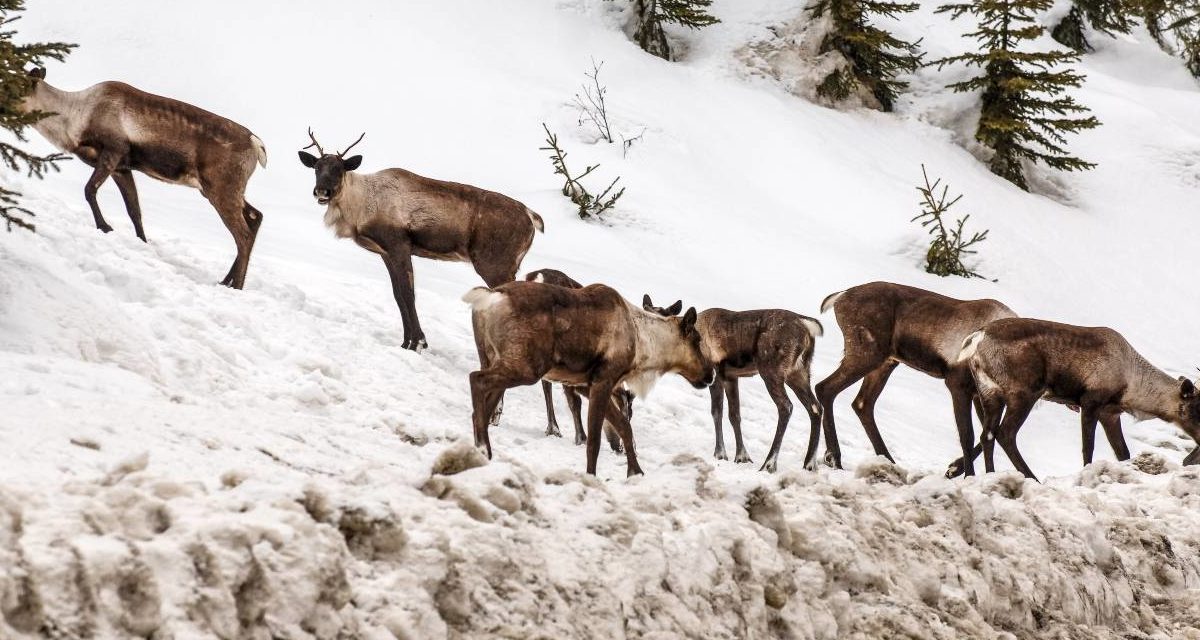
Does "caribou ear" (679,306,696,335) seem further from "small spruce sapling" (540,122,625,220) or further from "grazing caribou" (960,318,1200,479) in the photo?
"small spruce sapling" (540,122,625,220)

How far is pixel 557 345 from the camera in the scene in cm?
849

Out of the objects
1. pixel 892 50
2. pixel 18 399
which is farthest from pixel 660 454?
pixel 892 50

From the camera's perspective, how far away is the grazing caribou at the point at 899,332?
12.2 m

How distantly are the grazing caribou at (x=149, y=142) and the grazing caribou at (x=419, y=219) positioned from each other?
88 cm

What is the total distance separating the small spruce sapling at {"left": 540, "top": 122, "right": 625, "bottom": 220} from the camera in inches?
855

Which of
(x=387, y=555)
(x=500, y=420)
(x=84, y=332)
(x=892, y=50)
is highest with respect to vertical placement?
(x=892, y=50)

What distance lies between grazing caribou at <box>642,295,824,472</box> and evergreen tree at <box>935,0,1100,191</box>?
18595mm

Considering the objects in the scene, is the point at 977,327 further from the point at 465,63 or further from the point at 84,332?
the point at 465,63

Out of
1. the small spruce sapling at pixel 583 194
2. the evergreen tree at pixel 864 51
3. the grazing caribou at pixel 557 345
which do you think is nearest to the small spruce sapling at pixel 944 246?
the small spruce sapling at pixel 583 194

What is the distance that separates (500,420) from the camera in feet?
34.7

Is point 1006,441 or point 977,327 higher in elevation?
point 977,327

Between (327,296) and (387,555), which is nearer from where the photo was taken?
(387,555)

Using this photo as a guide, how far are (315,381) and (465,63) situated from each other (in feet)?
62.6

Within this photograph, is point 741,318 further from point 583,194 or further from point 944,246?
point 944,246
